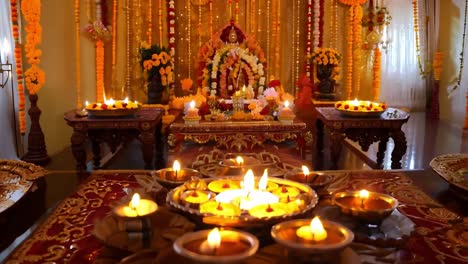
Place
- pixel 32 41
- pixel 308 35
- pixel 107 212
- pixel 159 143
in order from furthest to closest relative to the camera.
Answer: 1. pixel 308 35
2. pixel 159 143
3. pixel 32 41
4. pixel 107 212

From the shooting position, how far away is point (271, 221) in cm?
156

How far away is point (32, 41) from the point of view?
188 inches

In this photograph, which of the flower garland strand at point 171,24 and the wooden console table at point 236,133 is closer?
the wooden console table at point 236,133

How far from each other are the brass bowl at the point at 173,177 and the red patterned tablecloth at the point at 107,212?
0.96 feet

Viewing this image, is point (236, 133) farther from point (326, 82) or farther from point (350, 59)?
point (350, 59)

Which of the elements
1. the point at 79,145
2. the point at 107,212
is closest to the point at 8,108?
the point at 79,145

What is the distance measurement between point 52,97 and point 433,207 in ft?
15.4

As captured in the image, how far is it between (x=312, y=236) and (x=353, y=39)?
21.0 ft

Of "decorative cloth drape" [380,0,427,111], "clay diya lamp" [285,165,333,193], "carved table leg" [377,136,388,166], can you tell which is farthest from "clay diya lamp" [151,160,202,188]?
"decorative cloth drape" [380,0,427,111]

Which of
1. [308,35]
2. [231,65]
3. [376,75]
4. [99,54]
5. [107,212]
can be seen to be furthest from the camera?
[376,75]

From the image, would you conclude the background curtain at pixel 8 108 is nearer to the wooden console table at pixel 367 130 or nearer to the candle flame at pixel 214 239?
the wooden console table at pixel 367 130

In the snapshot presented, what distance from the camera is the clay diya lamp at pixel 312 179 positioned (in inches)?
77.0

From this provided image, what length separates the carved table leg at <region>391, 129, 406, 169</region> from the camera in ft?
13.6

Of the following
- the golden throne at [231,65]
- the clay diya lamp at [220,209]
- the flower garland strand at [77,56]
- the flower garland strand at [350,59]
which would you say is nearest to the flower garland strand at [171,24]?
the golden throne at [231,65]
